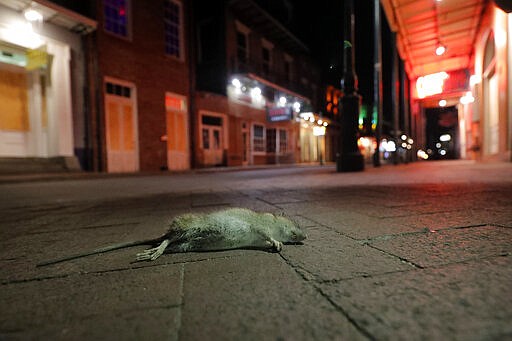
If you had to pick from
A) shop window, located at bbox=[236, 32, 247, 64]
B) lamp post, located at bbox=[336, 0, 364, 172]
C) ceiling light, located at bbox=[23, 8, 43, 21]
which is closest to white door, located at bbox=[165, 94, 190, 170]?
ceiling light, located at bbox=[23, 8, 43, 21]

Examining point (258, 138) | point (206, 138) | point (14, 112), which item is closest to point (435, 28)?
point (258, 138)

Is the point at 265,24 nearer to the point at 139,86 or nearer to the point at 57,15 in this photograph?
the point at 139,86

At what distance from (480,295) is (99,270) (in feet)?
4.35

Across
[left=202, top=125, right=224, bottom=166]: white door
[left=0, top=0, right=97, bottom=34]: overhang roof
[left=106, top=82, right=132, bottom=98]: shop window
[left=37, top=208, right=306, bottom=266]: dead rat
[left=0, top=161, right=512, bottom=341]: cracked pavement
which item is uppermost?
[left=0, top=0, right=97, bottom=34]: overhang roof

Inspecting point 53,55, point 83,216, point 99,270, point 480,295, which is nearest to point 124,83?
point 53,55

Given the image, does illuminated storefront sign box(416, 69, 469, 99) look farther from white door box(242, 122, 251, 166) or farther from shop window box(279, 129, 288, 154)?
white door box(242, 122, 251, 166)

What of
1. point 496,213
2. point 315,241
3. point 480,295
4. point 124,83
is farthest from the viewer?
point 124,83

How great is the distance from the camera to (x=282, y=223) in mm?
1511

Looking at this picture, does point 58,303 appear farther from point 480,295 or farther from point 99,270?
point 480,295

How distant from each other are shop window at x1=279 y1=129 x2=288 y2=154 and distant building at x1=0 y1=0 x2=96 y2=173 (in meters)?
13.3

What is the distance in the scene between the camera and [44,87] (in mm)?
8977

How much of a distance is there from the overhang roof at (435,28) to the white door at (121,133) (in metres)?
10.3

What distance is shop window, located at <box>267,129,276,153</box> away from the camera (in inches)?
762

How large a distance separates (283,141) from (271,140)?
1.40 metres
